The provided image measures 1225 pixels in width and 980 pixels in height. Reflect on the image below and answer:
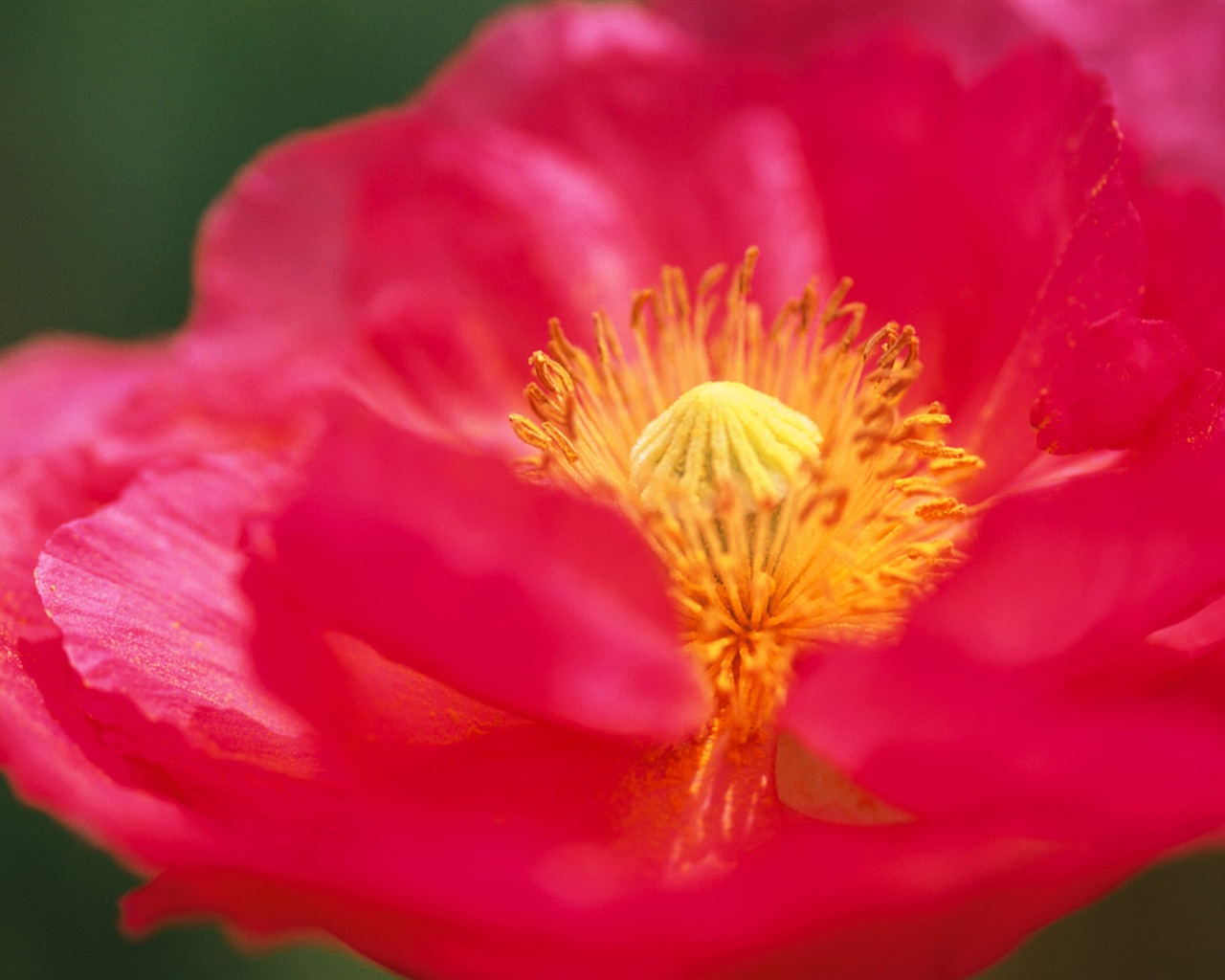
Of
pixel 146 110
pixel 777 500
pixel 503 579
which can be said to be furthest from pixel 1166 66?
pixel 146 110

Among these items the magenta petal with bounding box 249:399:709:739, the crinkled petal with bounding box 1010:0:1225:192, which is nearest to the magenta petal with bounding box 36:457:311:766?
the magenta petal with bounding box 249:399:709:739

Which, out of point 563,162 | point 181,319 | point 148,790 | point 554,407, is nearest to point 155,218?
point 181,319

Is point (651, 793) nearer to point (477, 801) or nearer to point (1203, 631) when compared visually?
point (477, 801)

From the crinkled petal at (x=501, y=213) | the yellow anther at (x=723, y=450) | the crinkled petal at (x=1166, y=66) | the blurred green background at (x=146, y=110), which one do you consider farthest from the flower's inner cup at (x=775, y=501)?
the blurred green background at (x=146, y=110)

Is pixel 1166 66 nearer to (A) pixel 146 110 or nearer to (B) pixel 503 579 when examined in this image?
(B) pixel 503 579

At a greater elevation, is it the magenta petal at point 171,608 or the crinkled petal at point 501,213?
the crinkled petal at point 501,213

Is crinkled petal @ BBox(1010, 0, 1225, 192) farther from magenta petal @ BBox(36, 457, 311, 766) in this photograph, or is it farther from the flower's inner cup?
magenta petal @ BBox(36, 457, 311, 766)

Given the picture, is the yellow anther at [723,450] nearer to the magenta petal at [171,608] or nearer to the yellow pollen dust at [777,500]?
the yellow pollen dust at [777,500]
